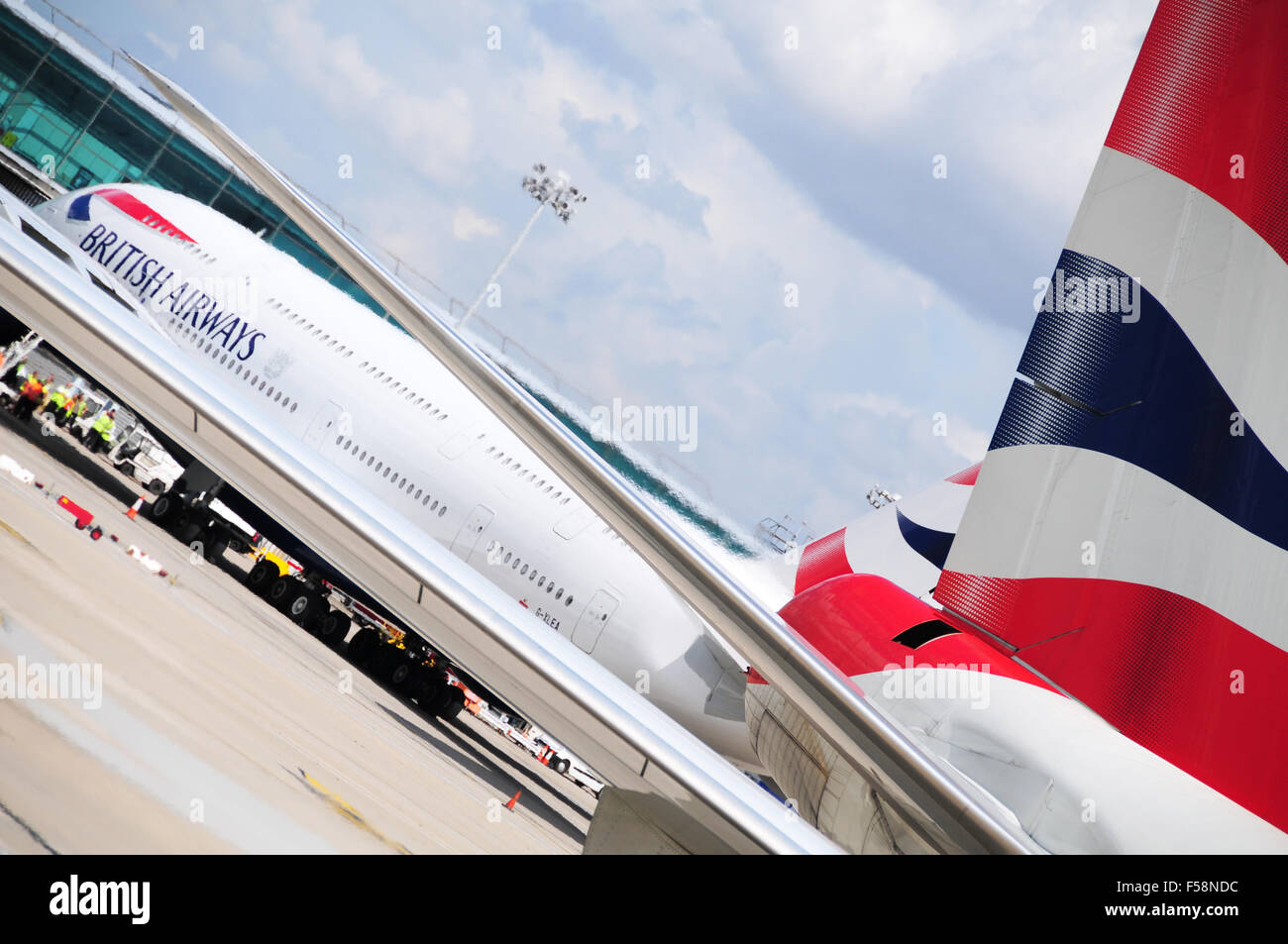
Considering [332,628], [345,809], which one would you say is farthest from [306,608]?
[345,809]

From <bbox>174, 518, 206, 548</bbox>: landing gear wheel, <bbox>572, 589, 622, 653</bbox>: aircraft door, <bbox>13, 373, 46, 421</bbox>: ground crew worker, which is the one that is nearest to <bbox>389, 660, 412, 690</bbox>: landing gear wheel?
<bbox>572, 589, 622, 653</bbox>: aircraft door

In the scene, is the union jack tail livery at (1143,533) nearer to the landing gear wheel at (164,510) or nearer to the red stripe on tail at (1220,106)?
the red stripe on tail at (1220,106)

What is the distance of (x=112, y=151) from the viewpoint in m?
51.8

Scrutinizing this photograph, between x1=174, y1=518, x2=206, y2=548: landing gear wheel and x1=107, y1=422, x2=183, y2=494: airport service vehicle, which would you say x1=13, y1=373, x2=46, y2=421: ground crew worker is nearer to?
x1=107, y1=422, x2=183, y2=494: airport service vehicle

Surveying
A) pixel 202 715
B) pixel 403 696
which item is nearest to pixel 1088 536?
pixel 202 715

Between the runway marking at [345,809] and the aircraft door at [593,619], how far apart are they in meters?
8.04

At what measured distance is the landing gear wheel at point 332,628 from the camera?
68.4ft

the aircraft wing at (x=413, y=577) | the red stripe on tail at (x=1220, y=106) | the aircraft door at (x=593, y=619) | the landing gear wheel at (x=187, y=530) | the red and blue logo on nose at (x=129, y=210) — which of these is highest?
the red stripe on tail at (x=1220, y=106)

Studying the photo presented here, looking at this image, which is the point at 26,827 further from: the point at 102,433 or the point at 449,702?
the point at 102,433

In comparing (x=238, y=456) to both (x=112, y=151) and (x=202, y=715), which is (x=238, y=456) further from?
(x=112, y=151)

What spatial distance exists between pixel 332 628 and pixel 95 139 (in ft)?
142

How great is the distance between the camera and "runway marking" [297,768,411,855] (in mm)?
8062

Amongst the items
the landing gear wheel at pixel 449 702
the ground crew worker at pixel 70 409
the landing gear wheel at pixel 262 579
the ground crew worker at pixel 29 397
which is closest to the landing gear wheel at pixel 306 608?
the landing gear wheel at pixel 262 579

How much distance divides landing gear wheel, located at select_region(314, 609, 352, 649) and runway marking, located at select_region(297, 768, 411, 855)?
12.5m
